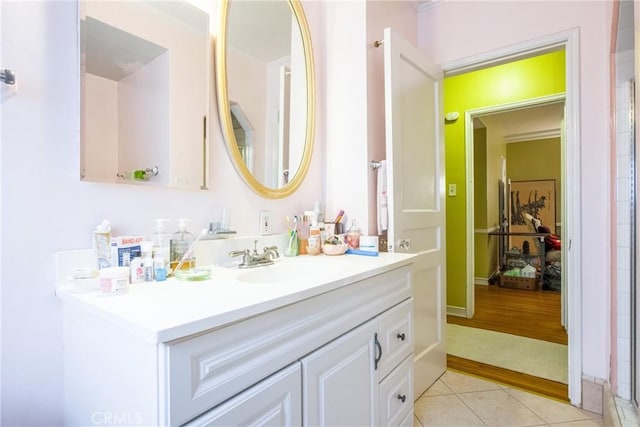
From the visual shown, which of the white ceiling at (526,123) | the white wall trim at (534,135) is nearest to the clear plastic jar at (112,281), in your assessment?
the white ceiling at (526,123)

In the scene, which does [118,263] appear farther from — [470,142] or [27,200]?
[470,142]

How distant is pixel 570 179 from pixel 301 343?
1.78m

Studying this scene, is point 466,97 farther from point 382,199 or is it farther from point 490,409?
point 490,409

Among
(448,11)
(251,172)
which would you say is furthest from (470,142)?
(251,172)

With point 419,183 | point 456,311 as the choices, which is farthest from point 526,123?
point 419,183

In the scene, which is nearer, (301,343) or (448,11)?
(301,343)

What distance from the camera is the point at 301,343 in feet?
2.70

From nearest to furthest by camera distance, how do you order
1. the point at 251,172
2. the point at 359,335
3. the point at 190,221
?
the point at 359,335
the point at 190,221
the point at 251,172

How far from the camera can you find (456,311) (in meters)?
3.17

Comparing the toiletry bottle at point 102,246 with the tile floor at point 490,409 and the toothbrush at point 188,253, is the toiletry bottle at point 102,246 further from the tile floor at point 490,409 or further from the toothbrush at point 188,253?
the tile floor at point 490,409

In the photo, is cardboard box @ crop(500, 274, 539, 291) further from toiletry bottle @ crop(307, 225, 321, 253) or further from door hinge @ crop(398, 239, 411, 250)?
toiletry bottle @ crop(307, 225, 321, 253)

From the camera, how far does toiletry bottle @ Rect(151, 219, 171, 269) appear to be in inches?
38.6

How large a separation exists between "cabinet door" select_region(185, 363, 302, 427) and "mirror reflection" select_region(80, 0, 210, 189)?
0.73m

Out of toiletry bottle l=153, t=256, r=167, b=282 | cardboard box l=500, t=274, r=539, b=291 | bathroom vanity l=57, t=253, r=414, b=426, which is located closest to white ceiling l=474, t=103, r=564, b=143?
cardboard box l=500, t=274, r=539, b=291
